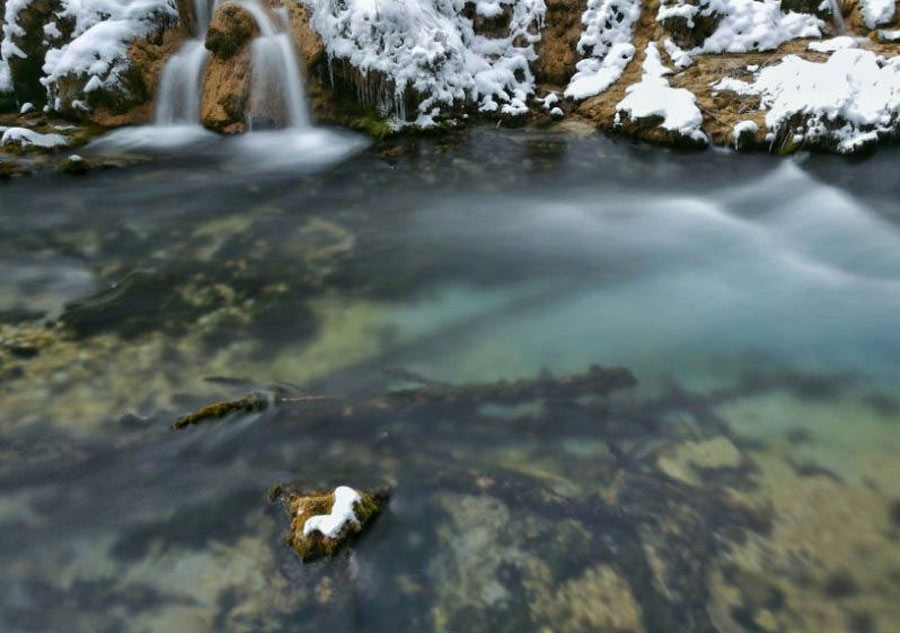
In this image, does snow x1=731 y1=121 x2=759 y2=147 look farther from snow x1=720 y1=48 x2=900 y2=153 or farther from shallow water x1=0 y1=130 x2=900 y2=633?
shallow water x1=0 y1=130 x2=900 y2=633

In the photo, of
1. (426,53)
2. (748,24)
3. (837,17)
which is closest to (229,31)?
(426,53)

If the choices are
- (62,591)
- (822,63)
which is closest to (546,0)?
(822,63)

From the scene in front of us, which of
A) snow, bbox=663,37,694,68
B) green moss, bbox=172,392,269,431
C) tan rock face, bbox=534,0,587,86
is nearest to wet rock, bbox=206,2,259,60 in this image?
tan rock face, bbox=534,0,587,86

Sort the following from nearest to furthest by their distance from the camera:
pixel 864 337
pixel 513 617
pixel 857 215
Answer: pixel 513 617, pixel 864 337, pixel 857 215

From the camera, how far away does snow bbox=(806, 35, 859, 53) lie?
9.27 metres

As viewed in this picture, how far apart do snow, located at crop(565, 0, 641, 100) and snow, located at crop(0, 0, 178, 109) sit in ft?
23.2

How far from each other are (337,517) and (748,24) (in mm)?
10568

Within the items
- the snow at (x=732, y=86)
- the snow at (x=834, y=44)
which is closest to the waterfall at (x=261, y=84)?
the snow at (x=732, y=86)

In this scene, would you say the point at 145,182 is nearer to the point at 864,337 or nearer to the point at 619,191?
the point at 619,191

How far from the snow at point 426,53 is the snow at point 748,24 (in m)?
2.73

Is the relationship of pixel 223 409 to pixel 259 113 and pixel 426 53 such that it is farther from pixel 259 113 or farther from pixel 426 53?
pixel 426 53

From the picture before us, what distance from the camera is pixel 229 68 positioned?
957cm

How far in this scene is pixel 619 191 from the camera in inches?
320

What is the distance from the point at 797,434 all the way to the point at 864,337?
170 centimetres
